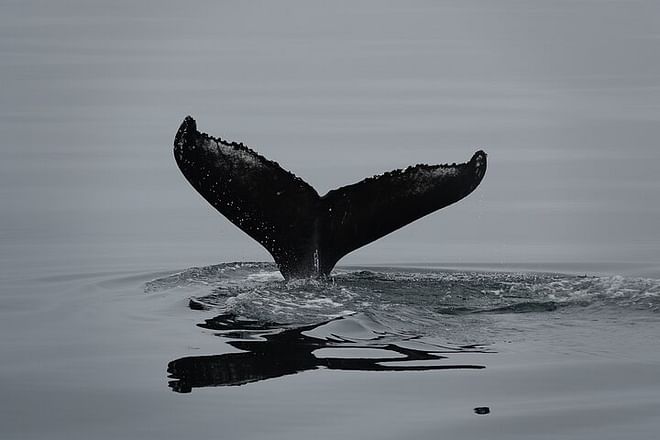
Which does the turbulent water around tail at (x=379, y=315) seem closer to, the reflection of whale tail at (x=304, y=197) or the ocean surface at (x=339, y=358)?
the ocean surface at (x=339, y=358)

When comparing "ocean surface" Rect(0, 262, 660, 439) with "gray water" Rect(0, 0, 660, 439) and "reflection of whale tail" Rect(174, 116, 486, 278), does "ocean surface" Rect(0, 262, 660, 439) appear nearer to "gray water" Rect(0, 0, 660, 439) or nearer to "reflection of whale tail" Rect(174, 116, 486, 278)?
"gray water" Rect(0, 0, 660, 439)

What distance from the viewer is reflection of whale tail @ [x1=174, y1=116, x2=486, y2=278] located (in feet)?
27.0

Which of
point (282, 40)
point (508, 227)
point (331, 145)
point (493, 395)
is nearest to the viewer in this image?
point (493, 395)

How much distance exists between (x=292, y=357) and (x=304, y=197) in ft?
5.27

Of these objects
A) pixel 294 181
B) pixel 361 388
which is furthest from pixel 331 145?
pixel 361 388

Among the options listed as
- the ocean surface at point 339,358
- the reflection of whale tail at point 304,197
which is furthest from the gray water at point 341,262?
the reflection of whale tail at point 304,197

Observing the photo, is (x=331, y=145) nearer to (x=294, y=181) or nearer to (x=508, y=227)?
(x=508, y=227)

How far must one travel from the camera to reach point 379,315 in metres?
7.97

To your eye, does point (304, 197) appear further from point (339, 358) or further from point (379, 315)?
point (339, 358)

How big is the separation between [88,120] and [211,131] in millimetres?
3544

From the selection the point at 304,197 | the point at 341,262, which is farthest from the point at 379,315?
the point at 341,262

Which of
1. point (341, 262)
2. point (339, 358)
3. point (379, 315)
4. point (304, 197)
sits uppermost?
point (304, 197)

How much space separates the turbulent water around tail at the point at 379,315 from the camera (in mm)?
A: 7023

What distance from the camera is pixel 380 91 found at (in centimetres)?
2470
